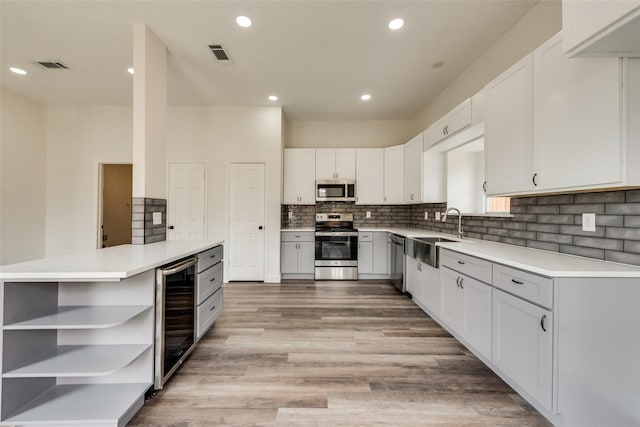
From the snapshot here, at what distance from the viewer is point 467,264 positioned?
2.14m

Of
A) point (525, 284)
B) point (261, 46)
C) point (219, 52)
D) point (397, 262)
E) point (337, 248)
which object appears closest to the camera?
point (525, 284)

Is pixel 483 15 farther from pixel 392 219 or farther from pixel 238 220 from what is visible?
pixel 238 220

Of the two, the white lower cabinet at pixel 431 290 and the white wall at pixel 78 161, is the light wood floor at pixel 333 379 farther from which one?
the white wall at pixel 78 161

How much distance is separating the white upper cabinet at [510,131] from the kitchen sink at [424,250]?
2.59 feet

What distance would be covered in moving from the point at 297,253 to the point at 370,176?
195cm

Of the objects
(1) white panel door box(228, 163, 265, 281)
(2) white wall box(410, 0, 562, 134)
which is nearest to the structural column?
(1) white panel door box(228, 163, 265, 281)

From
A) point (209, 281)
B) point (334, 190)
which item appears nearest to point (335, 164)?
point (334, 190)

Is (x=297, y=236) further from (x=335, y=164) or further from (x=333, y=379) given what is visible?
(x=333, y=379)

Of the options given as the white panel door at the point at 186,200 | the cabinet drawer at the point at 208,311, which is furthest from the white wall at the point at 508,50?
the white panel door at the point at 186,200

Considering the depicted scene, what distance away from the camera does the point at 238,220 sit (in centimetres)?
450

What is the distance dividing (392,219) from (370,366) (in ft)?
11.3

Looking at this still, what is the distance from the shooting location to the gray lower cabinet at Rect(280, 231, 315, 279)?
4625 millimetres

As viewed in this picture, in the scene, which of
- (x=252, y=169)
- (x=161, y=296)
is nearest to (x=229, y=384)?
(x=161, y=296)

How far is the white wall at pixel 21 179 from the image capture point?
391cm
